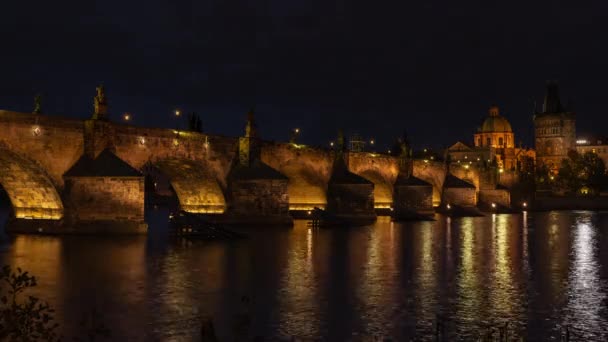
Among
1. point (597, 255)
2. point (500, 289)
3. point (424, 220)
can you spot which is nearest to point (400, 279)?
point (500, 289)

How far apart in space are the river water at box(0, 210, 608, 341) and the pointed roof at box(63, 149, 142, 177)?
10.7 feet

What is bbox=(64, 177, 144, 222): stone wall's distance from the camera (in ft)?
107

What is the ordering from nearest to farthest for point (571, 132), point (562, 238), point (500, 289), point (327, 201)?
point (500, 289), point (562, 238), point (327, 201), point (571, 132)

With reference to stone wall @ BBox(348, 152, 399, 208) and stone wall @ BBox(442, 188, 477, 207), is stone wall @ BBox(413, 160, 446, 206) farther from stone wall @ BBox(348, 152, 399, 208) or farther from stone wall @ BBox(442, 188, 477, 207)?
stone wall @ BBox(348, 152, 399, 208)

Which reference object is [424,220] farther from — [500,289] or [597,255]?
[500,289]

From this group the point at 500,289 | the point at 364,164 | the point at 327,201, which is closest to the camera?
the point at 500,289

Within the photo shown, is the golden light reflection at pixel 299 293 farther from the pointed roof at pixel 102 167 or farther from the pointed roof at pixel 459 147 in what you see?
the pointed roof at pixel 459 147

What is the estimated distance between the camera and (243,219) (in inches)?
1724

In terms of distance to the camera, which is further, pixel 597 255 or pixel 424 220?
pixel 424 220

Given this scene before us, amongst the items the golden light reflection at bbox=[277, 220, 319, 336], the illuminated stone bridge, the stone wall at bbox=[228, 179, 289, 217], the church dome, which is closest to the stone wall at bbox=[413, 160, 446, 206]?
the stone wall at bbox=[228, 179, 289, 217]

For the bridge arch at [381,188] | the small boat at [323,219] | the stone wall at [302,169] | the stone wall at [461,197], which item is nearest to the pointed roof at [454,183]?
the stone wall at [461,197]

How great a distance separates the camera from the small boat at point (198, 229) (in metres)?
34.6

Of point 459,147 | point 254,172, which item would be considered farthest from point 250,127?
point 459,147

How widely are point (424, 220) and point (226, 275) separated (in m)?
38.7
